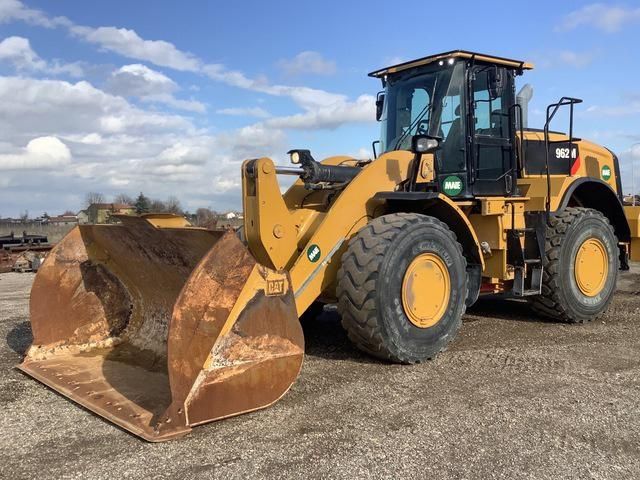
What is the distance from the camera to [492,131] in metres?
6.56

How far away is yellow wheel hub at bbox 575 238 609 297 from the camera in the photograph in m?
7.05

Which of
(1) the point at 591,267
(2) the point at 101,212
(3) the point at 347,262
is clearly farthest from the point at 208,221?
(1) the point at 591,267

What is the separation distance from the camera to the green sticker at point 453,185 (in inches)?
244

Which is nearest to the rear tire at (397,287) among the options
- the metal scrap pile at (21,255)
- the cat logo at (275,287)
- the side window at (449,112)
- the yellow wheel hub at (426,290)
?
the yellow wheel hub at (426,290)

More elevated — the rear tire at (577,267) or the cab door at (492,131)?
the cab door at (492,131)

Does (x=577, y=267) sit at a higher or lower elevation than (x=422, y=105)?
lower

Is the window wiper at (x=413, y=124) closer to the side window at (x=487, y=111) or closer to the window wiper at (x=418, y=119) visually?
the window wiper at (x=418, y=119)

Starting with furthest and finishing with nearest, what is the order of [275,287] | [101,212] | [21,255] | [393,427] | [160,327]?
1. [21,255]
2. [101,212]
3. [160,327]
4. [275,287]
5. [393,427]

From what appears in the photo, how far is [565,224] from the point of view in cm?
684

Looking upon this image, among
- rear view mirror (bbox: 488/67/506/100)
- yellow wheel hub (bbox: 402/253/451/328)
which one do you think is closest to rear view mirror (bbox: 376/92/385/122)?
rear view mirror (bbox: 488/67/506/100)

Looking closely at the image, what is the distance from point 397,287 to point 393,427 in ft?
4.62

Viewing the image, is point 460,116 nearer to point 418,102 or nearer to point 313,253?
point 418,102

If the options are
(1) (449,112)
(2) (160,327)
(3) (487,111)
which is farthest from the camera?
(3) (487,111)

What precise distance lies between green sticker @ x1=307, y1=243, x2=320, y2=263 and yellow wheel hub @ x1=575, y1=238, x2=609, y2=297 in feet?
12.3
